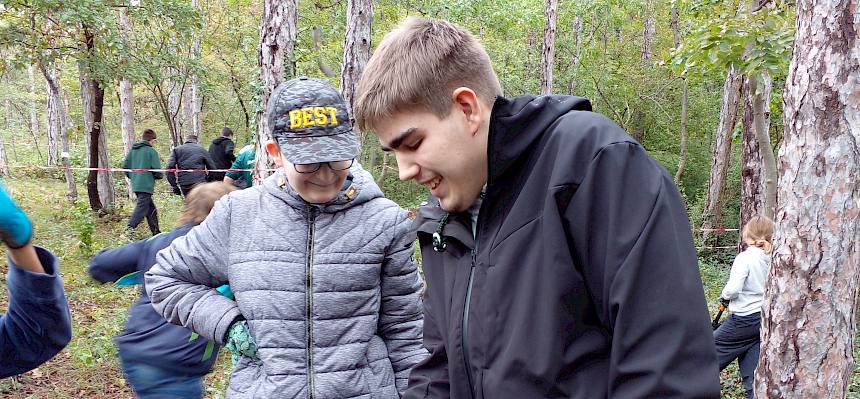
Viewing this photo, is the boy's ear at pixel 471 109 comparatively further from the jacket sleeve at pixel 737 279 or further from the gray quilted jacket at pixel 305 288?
the jacket sleeve at pixel 737 279

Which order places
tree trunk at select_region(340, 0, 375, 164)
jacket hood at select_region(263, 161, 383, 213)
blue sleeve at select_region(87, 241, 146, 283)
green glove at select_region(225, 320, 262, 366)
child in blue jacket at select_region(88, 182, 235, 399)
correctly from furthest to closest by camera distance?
tree trunk at select_region(340, 0, 375, 164) < blue sleeve at select_region(87, 241, 146, 283) < child in blue jacket at select_region(88, 182, 235, 399) < jacket hood at select_region(263, 161, 383, 213) < green glove at select_region(225, 320, 262, 366)

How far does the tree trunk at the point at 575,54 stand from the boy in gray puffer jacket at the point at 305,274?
17745mm

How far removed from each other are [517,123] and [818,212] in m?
2.68

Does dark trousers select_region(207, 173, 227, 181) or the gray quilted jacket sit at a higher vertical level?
the gray quilted jacket

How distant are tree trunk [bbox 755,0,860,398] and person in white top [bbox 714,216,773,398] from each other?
1804 millimetres

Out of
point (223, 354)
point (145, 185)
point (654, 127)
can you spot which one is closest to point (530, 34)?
point (654, 127)

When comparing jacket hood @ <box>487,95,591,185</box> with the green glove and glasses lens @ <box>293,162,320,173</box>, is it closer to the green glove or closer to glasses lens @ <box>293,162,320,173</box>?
glasses lens @ <box>293,162,320,173</box>

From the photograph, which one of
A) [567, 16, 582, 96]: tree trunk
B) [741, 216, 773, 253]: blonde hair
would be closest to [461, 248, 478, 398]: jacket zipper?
[741, 216, 773, 253]: blonde hair

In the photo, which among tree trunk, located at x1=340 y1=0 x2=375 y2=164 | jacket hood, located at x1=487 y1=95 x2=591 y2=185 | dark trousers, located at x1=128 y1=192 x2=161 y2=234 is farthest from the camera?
dark trousers, located at x1=128 y1=192 x2=161 y2=234

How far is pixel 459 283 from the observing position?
144 centimetres

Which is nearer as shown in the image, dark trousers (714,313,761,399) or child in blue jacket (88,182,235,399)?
child in blue jacket (88,182,235,399)

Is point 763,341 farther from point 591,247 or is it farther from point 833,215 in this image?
point 591,247

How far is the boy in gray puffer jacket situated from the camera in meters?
1.96

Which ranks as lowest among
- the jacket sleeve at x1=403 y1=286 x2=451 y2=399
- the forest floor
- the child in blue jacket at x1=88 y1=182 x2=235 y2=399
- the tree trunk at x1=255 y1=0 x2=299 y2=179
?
the forest floor
